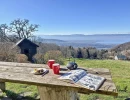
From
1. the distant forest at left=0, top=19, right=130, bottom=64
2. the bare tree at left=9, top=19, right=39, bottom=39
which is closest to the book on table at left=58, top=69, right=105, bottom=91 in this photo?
the distant forest at left=0, top=19, right=130, bottom=64

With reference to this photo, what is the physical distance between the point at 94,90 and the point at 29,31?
19686 mm

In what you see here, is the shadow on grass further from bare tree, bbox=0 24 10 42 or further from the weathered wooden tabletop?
bare tree, bbox=0 24 10 42

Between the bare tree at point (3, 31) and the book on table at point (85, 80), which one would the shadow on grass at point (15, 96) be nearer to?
the book on table at point (85, 80)

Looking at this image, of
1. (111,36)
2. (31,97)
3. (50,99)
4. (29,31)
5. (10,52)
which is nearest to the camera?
(50,99)

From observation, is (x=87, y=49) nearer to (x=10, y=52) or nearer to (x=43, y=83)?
(x=10, y=52)

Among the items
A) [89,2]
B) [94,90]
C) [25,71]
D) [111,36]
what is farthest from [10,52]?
[111,36]

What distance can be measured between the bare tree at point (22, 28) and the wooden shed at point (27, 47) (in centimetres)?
978

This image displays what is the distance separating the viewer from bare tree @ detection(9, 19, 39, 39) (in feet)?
66.0

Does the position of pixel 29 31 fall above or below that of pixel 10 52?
above

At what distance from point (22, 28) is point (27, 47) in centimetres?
1031

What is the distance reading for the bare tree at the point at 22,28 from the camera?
66.0ft

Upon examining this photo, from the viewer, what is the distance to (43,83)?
6.37ft

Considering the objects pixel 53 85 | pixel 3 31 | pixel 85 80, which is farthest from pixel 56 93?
pixel 3 31

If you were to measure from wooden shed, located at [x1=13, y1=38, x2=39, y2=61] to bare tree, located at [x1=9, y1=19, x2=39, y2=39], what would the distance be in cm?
978
